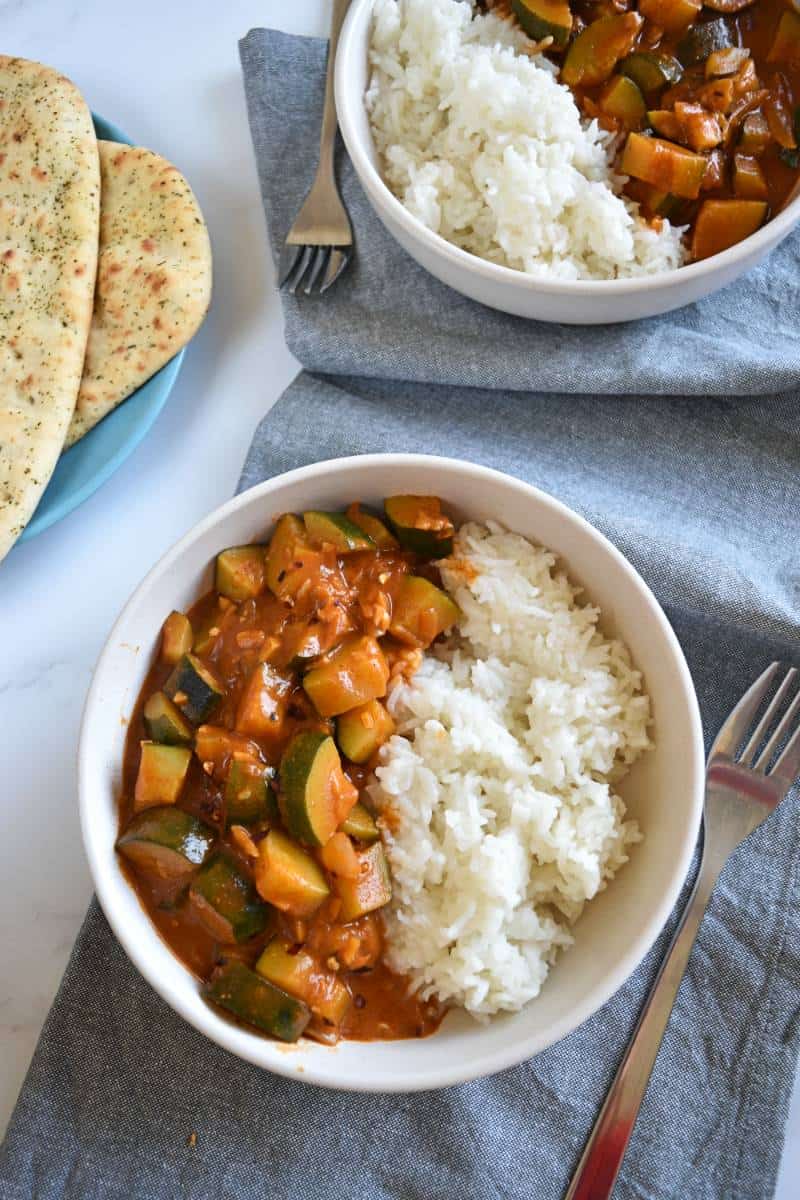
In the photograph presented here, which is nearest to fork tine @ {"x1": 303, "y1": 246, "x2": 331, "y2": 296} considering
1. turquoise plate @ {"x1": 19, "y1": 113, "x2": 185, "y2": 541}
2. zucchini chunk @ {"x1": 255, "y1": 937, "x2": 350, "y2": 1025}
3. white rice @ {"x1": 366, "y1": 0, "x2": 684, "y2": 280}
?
white rice @ {"x1": 366, "y1": 0, "x2": 684, "y2": 280}

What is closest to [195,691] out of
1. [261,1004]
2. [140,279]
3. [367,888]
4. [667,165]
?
[367,888]

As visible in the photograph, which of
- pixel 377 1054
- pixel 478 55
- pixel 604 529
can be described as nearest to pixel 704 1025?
pixel 377 1054

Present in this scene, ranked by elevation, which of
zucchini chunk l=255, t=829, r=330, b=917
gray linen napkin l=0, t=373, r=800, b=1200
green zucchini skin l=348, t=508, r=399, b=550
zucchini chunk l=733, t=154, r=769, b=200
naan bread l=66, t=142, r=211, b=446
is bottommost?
gray linen napkin l=0, t=373, r=800, b=1200

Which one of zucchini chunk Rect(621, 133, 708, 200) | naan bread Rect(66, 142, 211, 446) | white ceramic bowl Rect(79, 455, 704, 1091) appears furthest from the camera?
naan bread Rect(66, 142, 211, 446)

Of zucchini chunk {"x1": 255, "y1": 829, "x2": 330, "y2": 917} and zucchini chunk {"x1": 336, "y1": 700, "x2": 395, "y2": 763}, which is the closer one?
zucchini chunk {"x1": 255, "y1": 829, "x2": 330, "y2": 917}

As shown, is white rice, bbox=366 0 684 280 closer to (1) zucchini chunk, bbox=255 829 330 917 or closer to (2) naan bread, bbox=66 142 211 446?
(2) naan bread, bbox=66 142 211 446

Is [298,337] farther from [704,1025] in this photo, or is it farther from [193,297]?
[704,1025]
